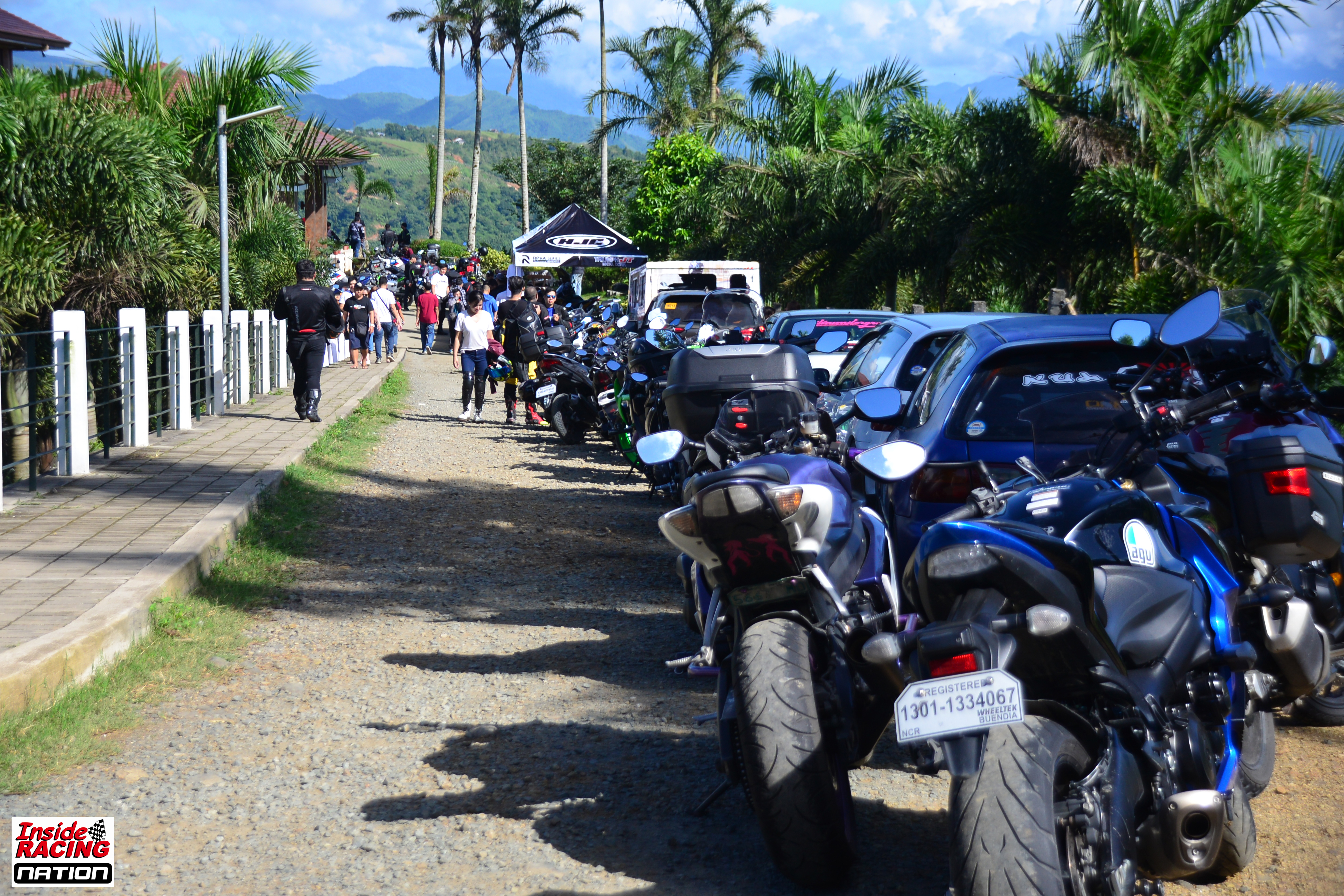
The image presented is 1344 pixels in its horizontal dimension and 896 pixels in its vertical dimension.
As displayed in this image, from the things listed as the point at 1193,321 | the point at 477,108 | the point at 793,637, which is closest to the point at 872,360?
the point at 1193,321

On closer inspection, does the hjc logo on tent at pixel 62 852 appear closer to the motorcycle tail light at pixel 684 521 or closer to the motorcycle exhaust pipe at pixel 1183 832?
the motorcycle tail light at pixel 684 521

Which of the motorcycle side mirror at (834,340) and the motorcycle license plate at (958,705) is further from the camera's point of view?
the motorcycle side mirror at (834,340)

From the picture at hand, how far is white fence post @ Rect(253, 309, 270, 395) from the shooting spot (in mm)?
18891

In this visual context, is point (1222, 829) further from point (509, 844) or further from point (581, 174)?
point (581, 174)

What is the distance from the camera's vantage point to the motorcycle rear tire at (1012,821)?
2527 millimetres

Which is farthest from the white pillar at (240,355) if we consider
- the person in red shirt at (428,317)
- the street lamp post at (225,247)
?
the person in red shirt at (428,317)

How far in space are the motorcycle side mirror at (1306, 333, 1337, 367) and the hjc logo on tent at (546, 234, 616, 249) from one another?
85.2 ft

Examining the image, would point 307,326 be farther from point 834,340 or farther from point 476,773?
point 476,773

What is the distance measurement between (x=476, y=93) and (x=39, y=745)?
57.0 meters

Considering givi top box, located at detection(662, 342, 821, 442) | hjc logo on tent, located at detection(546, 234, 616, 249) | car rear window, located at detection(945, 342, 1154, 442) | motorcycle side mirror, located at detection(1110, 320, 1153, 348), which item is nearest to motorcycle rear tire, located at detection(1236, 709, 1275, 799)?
motorcycle side mirror, located at detection(1110, 320, 1153, 348)

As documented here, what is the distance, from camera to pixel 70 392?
10094 mm

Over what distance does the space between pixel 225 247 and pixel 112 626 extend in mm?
12299

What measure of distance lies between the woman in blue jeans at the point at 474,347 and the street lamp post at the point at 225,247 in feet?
10.0

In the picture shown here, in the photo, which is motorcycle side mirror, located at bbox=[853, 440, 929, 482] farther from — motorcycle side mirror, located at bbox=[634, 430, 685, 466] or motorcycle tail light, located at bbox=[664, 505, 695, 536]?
motorcycle side mirror, located at bbox=[634, 430, 685, 466]
